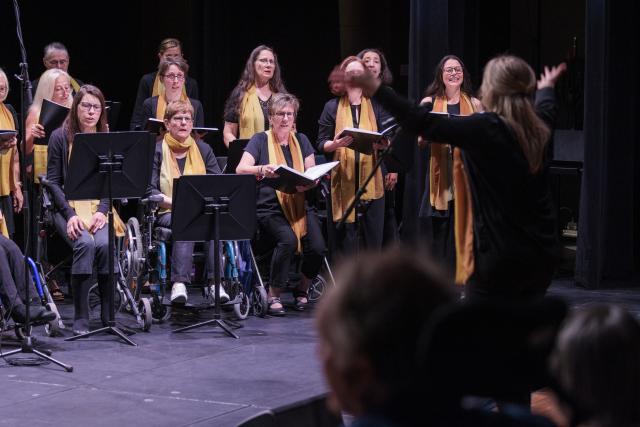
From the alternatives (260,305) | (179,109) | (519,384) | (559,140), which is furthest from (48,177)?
(519,384)

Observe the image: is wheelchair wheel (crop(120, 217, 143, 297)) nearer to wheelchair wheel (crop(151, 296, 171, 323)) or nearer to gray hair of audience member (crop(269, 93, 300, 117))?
wheelchair wheel (crop(151, 296, 171, 323))

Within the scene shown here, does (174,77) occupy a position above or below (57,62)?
below

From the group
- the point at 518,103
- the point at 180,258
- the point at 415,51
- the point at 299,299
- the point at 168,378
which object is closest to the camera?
the point at 518,103

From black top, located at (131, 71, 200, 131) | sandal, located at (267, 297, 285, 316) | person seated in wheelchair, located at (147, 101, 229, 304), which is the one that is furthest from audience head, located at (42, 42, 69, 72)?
sandal, located at (267, 297, 285, 316)

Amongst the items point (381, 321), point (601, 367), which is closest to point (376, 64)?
point (601, 367)

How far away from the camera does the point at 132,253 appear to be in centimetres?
641

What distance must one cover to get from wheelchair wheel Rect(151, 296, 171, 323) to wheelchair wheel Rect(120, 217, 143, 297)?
13 cm

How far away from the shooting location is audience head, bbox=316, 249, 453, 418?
4.10ft

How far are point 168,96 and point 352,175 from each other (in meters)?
1.31

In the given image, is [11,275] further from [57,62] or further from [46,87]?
[57,62]

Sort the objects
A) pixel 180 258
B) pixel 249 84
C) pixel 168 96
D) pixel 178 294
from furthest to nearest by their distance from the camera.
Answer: pixel 168 96 → pixel 249 84 → pixel 180 258 → pixel 178 294

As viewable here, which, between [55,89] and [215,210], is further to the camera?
[55,89]

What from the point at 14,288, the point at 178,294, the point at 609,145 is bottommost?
the point at 178,294

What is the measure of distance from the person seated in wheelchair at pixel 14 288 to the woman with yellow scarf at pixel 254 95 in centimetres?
184
